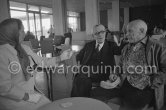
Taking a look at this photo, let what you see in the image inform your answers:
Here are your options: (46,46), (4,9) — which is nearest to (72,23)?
(4,9)

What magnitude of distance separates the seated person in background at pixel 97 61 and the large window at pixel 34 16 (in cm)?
852

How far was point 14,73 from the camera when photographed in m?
1.54

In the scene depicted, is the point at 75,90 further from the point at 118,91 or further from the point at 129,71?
the point at 129,71

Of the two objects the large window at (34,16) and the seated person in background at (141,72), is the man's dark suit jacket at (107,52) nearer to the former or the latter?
the seated person in background at (141,72)

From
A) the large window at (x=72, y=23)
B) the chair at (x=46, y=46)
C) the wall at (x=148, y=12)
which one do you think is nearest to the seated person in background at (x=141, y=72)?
the chair at (x=46, y=46)

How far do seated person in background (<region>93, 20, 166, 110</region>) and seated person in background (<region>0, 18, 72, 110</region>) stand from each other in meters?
0.85

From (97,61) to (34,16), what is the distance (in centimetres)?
998

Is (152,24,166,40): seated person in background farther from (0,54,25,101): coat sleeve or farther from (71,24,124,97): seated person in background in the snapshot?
(0,54,25,101): coat sleeve

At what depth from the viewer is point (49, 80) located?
9.95 feet

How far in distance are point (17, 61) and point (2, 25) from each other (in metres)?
0.34

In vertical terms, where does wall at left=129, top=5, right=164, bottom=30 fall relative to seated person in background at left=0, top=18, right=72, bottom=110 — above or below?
above

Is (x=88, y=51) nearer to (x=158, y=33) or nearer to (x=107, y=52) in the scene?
(x=107, y=52)

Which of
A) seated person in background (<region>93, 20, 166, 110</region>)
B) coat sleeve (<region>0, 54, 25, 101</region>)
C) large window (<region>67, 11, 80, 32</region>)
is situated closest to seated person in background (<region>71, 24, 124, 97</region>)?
seated person in background (<region>93, 20, 166, 110</region>)

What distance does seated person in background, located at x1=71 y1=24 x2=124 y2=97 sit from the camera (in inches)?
92.8
